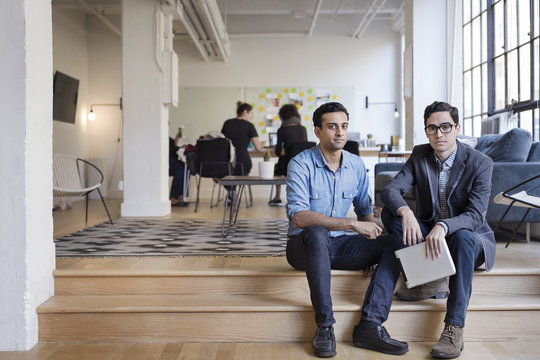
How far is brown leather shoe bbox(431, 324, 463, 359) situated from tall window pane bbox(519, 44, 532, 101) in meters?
3.81

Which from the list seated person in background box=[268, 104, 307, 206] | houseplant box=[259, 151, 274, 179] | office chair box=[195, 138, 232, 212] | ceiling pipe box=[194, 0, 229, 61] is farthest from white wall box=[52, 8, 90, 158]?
houseplant box=[259, 151, 274, 179]

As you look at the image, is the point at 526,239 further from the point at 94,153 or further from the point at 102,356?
the point at 94,153

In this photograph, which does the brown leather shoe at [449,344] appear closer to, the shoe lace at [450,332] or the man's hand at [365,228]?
the shoe lace at [450,332]

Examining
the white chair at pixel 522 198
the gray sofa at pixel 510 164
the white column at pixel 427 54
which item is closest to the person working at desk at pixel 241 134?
the white column at pixel 427 54

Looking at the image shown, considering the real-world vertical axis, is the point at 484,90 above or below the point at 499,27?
below

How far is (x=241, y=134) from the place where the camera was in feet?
21.1

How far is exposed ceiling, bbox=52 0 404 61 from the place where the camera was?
802 centimetres

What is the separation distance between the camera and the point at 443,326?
95.1 inches

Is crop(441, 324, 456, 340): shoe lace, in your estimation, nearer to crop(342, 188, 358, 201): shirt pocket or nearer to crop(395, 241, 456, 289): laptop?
crop(395, 241, 456, 289): laptop

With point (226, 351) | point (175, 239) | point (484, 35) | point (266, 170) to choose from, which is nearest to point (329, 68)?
point (484, 35)

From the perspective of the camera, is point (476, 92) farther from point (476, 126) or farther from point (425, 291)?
point (425, 291)

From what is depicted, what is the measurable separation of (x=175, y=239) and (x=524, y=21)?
4.18 meters

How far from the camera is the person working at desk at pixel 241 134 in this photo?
21.1 ft

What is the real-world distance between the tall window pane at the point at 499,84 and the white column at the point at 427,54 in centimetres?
92
